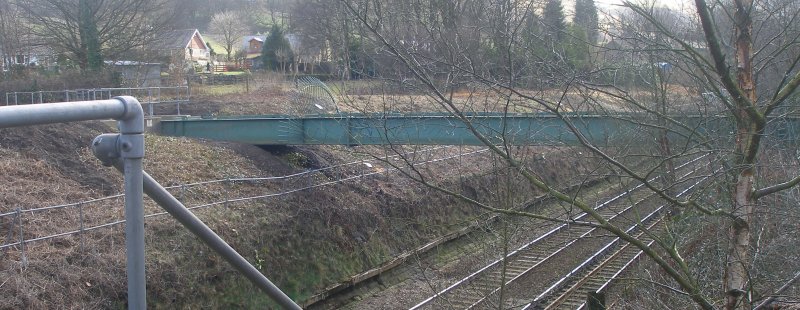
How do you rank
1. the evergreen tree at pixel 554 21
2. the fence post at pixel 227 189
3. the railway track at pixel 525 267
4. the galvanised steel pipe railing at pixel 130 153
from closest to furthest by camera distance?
the galvanised steel pipe railing at pixel 130 153 < the evergreen tree at pixel 554 21 < the railway track at pixel 525 267 < the fence post at pixel 227 189

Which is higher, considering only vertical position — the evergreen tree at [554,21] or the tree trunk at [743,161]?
the evergreen tree at [554,21]

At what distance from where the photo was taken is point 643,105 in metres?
6.52

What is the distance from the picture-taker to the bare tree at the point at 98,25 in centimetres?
2702

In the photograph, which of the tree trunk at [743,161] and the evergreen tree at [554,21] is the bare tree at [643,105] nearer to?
the tree trunk at [743,161]

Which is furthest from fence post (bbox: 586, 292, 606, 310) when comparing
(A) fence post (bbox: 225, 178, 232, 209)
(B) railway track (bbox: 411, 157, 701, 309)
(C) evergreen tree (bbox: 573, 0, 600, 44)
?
(A) fence post (bbox: 225, 178, 232, 209)

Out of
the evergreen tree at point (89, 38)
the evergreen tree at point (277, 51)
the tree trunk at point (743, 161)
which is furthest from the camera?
the evergreen tree at point (277, 51)

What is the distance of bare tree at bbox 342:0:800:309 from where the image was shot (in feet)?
17.4

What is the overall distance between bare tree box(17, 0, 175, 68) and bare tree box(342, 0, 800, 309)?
23267 mm

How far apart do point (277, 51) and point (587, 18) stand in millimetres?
35324

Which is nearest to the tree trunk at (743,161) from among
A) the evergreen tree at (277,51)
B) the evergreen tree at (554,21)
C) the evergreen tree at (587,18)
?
the evergreen tree at (587,18)

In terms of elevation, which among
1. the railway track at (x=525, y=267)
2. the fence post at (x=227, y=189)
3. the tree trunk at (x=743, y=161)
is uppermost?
the tree trunk at (x=743, y=161)

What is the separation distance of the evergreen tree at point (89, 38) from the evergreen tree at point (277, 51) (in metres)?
12.9

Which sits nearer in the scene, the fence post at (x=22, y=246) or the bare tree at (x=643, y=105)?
the bare tree at (x=643, y=105)

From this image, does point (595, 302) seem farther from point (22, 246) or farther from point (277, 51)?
point (277, 51)
